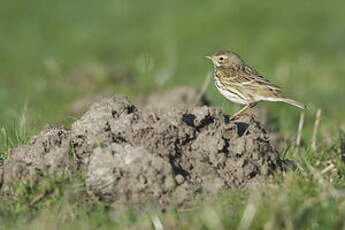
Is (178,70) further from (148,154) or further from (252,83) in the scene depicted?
(148,154)

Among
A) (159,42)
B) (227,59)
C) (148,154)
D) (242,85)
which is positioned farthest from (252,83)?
(159,42)

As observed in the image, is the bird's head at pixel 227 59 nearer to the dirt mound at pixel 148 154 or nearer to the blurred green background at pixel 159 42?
the dirt mound at pixel 148 154

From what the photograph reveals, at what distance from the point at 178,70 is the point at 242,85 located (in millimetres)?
7994

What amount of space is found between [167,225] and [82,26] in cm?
1439

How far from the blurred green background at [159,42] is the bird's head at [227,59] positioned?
4537 mm

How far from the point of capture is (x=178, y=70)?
16.0 meters

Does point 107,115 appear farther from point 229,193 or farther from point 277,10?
point 277,10

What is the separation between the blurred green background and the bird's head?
4.54 metres

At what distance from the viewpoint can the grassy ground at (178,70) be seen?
5.48 metres

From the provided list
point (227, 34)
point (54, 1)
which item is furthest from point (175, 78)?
point (54, 1)

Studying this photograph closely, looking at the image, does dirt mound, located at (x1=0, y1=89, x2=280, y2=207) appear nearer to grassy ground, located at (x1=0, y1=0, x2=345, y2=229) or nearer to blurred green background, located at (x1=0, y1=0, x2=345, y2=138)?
grassy ground, located at (x1=0, y1=0, x2=345, y2=229)

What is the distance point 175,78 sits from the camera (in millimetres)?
14867

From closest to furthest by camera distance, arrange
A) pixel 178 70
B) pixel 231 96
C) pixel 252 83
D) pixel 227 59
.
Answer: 1. pixel 252 83
2. pixel 231 96
3. pixel 227 59
4. pixel 178 70

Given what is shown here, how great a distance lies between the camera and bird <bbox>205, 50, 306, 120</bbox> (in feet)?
25.8
